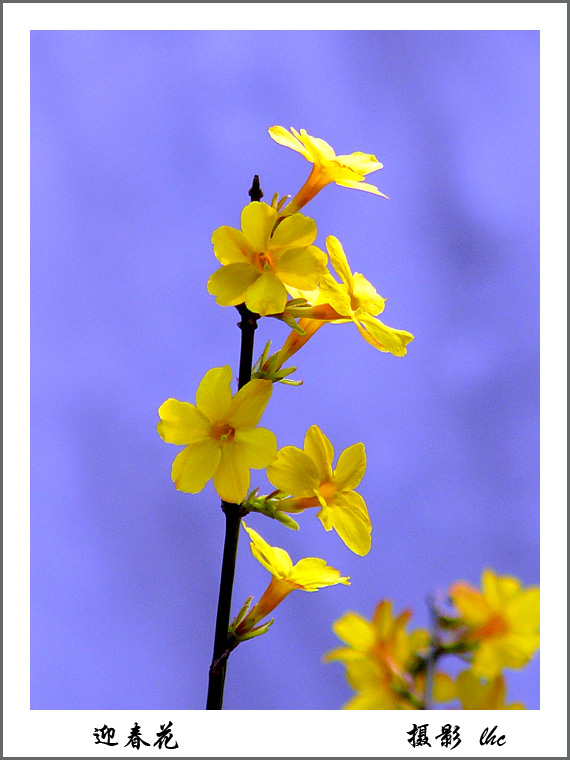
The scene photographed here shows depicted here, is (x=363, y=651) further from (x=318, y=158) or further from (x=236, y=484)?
(x=318, y=158)

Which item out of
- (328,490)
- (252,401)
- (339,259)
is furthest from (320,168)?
(328,490)

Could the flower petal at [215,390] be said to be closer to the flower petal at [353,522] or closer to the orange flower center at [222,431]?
the orange flower center at [222,431]

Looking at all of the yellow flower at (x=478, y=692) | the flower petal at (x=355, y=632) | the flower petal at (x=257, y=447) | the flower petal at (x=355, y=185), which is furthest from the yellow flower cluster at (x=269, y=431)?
the yellow flower at (x=478, y=692)

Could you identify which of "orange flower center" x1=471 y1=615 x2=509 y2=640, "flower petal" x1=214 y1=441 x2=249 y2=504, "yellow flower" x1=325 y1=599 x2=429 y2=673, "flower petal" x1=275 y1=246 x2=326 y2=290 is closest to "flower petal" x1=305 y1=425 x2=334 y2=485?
"flower petal" x1=214 y1=441 x2=249 y2=504

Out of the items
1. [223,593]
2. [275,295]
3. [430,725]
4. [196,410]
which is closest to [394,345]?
[275,295]

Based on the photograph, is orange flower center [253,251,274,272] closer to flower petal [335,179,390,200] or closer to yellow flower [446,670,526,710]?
flower petal [335,179,390,200]

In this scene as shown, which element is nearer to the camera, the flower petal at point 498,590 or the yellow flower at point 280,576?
the flower petal at point 498,590
